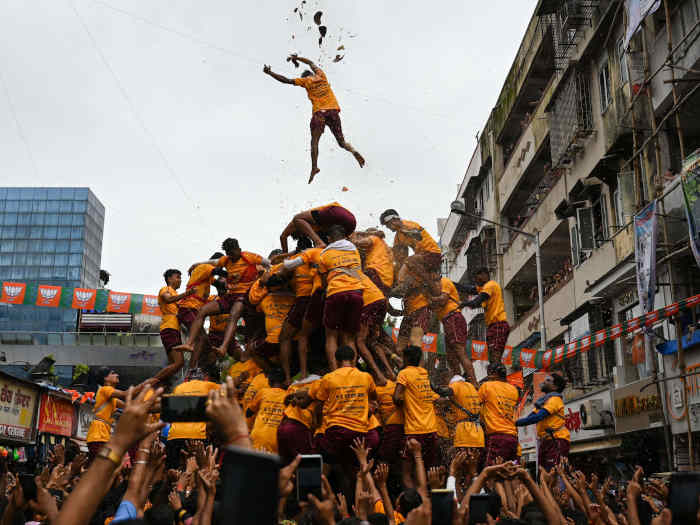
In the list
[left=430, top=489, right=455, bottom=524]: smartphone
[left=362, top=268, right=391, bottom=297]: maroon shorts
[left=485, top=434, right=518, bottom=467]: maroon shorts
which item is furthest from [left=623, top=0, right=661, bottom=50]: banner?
[left=430, top=489, right=455, bottom=524]: smartphone

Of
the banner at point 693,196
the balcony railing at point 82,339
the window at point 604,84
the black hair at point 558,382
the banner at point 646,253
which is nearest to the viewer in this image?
the black hair at point 558,382

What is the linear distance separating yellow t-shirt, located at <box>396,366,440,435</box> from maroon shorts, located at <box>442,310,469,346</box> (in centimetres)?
353

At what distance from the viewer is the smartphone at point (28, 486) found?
4.73m

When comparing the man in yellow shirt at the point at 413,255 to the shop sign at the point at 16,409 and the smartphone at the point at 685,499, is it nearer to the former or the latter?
the smartphone at the point at 685,499

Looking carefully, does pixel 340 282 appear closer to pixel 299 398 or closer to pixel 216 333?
pixel 299 398

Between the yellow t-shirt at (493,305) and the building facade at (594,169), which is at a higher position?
the building facade at (594,169)

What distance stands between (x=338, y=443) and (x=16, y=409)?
1659cm

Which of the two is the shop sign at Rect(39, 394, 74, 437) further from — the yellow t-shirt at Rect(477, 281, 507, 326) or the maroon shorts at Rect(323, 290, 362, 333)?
the maroon shorts at Rect(323, 290, 362, 333)

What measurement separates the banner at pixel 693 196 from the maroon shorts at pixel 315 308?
9.10m

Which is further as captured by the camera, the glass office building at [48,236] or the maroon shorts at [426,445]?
the glass office building at [48,236]

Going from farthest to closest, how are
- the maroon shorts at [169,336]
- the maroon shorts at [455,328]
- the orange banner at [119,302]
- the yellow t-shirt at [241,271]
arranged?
the orange banner at [119,302] < the maroon shorts at [169,336] < the maroon shorts at [455,328] < the yellow t-shirt at [241,271]

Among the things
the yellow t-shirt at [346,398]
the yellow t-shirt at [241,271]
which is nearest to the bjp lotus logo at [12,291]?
the yellow t-shirt at [241,271]

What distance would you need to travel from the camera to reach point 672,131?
20438mm

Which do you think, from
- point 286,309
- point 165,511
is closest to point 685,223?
point 286,309
